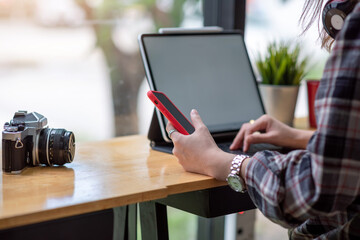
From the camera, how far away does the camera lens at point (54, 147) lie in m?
1.22

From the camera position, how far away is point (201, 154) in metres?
1.19

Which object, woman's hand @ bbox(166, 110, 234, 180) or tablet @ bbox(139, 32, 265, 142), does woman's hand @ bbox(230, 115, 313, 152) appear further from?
woman's hand @ bbox(166, 110, 234, 180)

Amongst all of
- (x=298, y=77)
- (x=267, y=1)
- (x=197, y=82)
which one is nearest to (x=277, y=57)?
(x=298, y=77)

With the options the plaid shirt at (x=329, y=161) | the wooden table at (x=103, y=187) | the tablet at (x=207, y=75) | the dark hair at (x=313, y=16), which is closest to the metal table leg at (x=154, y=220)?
the wooden table at (x=103, y=187)

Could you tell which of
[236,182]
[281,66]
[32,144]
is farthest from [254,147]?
[32,144]

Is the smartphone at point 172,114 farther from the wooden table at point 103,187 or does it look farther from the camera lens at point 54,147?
the camera lens at point 54,147

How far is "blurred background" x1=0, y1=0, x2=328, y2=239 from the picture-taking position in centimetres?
173

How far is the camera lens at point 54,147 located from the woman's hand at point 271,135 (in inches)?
18.0

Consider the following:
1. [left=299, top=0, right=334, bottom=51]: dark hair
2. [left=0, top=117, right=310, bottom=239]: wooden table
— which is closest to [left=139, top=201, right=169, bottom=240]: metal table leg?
[left=0, top=117, right=310, bottom=239]: wooden table

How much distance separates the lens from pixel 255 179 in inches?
41.4

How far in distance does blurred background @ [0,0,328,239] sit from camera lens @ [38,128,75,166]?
544 mm

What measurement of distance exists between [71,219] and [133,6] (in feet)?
2.61

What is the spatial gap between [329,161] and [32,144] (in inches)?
26.4

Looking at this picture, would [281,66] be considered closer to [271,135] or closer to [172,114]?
[271,135]
